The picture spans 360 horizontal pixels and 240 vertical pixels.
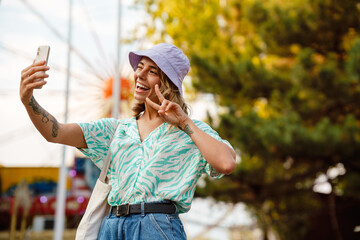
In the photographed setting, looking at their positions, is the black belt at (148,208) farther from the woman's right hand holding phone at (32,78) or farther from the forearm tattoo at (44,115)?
the woman's right hand holding phone at (32,78)

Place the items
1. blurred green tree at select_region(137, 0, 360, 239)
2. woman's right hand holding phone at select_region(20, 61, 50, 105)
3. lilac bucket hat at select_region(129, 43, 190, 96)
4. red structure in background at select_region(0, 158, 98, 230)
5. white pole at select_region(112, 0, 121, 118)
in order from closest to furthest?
woman's right hand holding phone at select_region(20, 61, 50, 105) < lilac bucket hat at select_region(129, 43, 190, 96) < blurred green tree at select_region(137, 0, 360, 239) < white pole at select_region(112, 0, 121, 118) < red structure in background at select_region(0, 158, 98, 230)

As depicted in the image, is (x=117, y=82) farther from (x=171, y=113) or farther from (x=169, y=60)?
(x=171, y=113)

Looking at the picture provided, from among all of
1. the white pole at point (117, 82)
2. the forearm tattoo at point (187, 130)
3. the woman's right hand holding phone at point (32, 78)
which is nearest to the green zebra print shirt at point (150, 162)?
the forearm tattoo at point (187, 130)

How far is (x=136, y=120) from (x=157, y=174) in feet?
1.30

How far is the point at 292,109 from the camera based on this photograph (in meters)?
9.16

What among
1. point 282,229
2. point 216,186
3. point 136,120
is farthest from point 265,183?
point 136,120

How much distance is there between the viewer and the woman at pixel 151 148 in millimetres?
1957

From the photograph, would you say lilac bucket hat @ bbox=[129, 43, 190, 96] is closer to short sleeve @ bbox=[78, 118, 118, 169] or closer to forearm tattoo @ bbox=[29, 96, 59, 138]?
short sleeve @ bbox=[78, 118, 118, 169]

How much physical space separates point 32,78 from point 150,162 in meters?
0.59

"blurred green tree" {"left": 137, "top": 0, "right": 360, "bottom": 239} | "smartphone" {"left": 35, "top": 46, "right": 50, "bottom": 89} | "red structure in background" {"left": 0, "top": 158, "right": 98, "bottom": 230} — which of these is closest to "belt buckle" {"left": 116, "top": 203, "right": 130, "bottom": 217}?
"smartphone" {"left": 35, "top": 46, "right": 50, "bottom": 89}

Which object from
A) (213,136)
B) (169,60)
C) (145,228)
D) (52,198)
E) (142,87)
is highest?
(52,198)

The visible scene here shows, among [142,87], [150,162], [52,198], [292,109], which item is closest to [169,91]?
[142,87]

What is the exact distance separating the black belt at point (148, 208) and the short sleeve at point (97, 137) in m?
0.29

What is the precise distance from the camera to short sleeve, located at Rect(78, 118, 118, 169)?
7.09 feet
